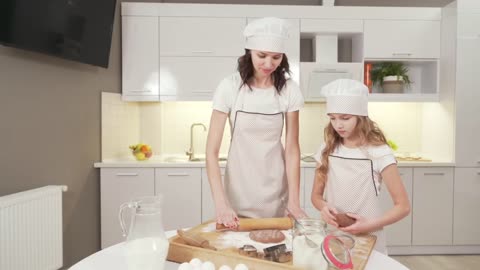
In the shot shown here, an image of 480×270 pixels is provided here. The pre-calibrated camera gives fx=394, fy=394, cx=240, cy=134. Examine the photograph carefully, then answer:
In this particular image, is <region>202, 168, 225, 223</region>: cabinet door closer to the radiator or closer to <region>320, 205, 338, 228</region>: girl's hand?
the radiator

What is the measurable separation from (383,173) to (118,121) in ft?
8.69

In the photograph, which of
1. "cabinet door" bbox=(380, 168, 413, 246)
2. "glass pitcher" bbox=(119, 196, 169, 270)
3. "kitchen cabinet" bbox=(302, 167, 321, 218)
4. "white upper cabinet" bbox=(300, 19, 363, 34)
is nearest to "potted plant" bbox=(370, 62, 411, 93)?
"white upper cabinet" bbox=(300, 19, 363, 34)

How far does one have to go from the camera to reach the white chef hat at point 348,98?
1539 millimetres

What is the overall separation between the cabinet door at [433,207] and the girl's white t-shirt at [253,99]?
224 centimetres

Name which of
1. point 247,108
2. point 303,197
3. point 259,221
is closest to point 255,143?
point 247,108

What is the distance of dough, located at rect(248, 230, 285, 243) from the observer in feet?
4.06

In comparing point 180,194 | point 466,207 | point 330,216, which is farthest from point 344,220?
point 466,207

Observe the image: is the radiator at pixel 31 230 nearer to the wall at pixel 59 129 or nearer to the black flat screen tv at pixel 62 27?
the wall at pixel 59 129

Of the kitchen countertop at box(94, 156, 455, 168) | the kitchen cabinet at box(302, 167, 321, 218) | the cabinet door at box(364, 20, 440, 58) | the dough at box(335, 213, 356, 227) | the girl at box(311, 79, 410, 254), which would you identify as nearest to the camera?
the dough at box(335, 213, 356, 227)

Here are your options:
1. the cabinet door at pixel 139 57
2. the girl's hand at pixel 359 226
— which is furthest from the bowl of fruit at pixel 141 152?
the girl's hand at pixel 359 226

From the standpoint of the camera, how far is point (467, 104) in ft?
11.7

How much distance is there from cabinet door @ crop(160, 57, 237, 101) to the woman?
1.86m

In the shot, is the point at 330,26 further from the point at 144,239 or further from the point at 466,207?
the point at 144,239

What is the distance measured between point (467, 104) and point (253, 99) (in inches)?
106
